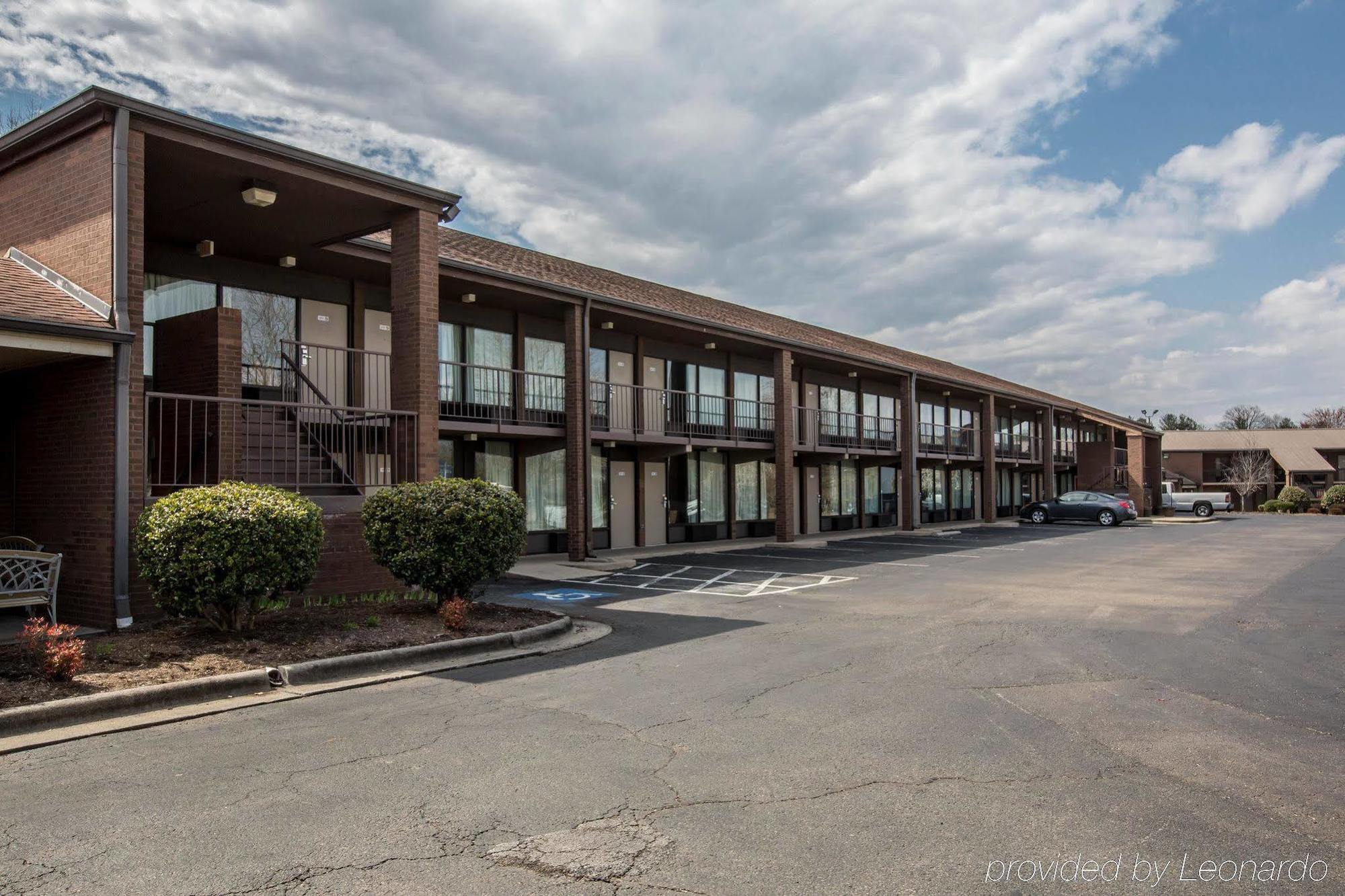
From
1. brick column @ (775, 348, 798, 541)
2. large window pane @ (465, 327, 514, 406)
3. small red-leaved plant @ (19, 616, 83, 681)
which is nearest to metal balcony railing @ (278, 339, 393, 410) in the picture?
large window pane @ (465, 327, 514, 406)

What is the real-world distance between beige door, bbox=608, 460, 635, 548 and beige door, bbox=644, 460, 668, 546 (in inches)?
16.4

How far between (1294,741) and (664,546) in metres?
16.9

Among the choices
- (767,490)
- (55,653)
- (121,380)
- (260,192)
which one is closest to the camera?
(55,653)

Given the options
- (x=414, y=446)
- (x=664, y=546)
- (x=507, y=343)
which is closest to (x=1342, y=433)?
(x=664, y=546)

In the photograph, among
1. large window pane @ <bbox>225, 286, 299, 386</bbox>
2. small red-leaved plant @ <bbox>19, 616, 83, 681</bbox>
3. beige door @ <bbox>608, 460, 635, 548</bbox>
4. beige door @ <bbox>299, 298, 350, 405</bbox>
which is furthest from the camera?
beige door @ <bbox>608, 460, 635, 548</bbox>

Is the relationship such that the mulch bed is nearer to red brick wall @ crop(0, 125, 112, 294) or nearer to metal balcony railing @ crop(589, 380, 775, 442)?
red brick wall @ crop(0, 125, 112, 294)

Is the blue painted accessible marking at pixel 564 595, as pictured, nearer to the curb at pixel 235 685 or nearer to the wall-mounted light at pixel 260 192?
the curb at pixel 235 685

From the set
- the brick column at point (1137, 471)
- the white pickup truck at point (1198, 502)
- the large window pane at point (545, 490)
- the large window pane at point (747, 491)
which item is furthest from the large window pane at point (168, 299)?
the white pickup truck at point (1198, 502)

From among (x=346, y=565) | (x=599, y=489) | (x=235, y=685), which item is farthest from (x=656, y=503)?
(x=235, y=685)

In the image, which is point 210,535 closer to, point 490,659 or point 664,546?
point 490,659

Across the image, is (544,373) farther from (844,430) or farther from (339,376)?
(844,430)

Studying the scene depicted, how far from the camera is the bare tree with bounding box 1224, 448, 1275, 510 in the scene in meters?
57.7

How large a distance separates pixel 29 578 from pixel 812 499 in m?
22.6

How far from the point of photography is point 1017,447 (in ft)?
135
